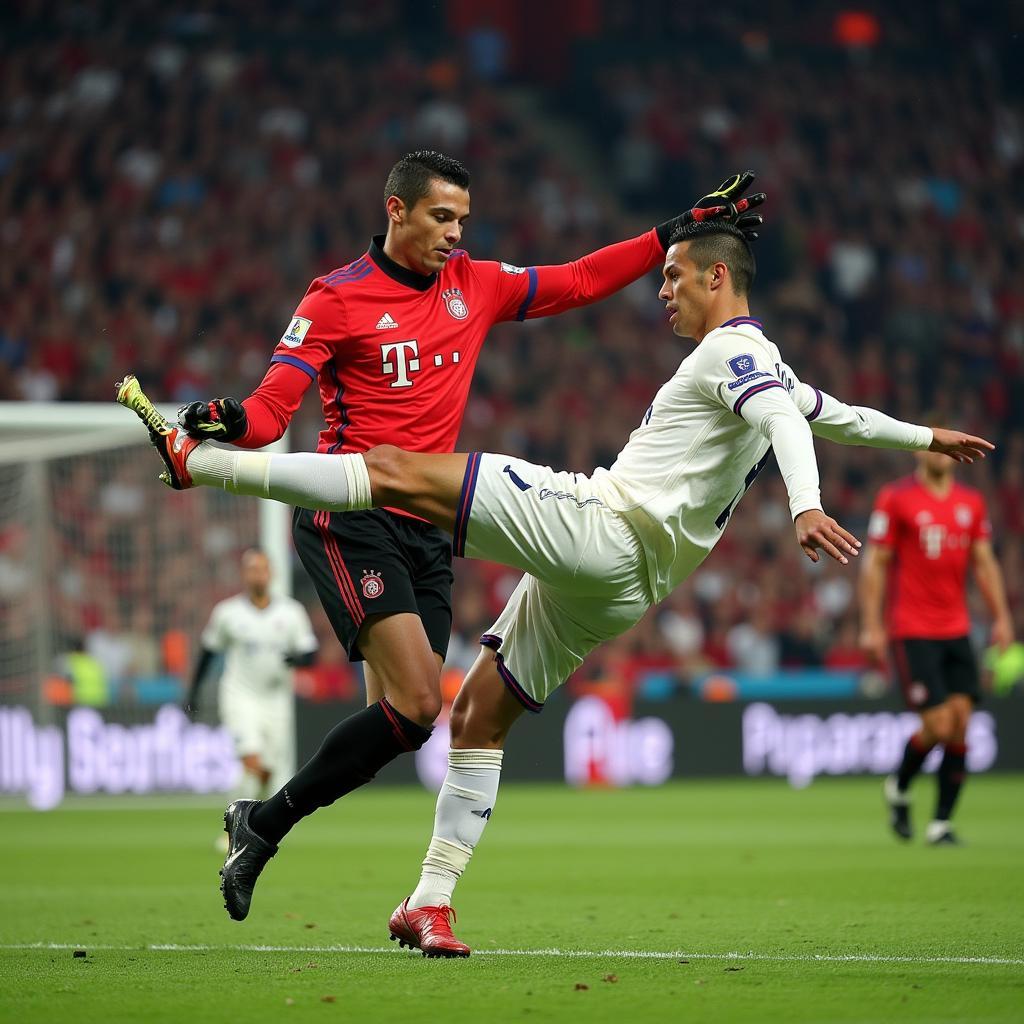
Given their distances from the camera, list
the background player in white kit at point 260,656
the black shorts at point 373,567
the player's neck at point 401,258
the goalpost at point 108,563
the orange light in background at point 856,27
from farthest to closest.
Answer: the orange light in background at point 856,27 → the goalpost at point 108,563 → the background player in white kit at point 260,656 → the player's neck at point 401,258 → the black shorts at point 373,567

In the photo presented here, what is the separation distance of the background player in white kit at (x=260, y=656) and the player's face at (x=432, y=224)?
6.53 meters

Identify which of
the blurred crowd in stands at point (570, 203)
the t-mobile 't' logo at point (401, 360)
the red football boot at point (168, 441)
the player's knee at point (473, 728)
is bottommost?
the player's knee at point (473, 728)

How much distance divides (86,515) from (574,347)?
7.76 meters

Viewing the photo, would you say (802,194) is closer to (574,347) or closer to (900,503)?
(574,347)

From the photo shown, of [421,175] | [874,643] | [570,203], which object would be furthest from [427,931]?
[570,203]

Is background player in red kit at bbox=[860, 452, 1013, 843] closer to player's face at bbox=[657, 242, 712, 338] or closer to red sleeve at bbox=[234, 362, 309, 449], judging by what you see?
player's face at bbox=[657, 242, 712, 338]

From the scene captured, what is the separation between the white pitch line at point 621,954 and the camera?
17.5ft

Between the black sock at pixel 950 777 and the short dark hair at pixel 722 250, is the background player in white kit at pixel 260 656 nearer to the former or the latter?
the black sock at pixel 950 777

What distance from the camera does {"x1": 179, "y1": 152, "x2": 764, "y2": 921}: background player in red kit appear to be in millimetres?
5559

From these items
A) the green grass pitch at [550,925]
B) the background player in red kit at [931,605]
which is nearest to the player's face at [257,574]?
the green grass pitch at [550,925]

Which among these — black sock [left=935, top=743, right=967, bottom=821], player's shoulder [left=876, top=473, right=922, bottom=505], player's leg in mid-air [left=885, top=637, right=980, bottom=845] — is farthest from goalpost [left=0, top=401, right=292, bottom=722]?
black sock [left=935, top=743, right=967, bottom=821]

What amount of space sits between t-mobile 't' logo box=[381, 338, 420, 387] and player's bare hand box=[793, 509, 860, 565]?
1500 mm

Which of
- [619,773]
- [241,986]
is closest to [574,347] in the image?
[619,773]

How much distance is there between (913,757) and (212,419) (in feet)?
21.0
